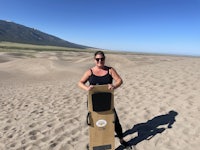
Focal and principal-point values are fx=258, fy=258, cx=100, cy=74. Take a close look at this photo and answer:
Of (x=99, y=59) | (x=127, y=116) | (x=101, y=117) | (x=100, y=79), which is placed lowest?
(x=127, y=116)

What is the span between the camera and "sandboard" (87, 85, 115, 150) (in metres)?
5.03

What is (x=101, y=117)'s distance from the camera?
17.1 feet

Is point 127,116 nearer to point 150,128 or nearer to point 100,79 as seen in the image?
point 150,128

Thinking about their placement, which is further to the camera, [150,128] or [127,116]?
[127,116]

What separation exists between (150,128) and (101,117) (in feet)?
8.15

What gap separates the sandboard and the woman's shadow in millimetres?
764

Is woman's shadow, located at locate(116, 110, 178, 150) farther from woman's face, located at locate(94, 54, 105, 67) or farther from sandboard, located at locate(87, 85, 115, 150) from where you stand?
woman's face, located at locate(94, 54, 105, 67)

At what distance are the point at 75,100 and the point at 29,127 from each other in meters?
3.63

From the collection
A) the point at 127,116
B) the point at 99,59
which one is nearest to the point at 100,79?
the point at 99,59

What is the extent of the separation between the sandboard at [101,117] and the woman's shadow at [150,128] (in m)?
0.76

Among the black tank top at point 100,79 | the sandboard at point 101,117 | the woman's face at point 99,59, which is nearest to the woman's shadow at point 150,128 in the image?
the sandboard at point 101,117

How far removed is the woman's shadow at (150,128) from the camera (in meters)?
6.49

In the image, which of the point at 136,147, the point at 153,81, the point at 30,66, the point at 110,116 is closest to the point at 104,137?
the point at 110,116

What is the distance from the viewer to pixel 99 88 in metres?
→ 4.98
